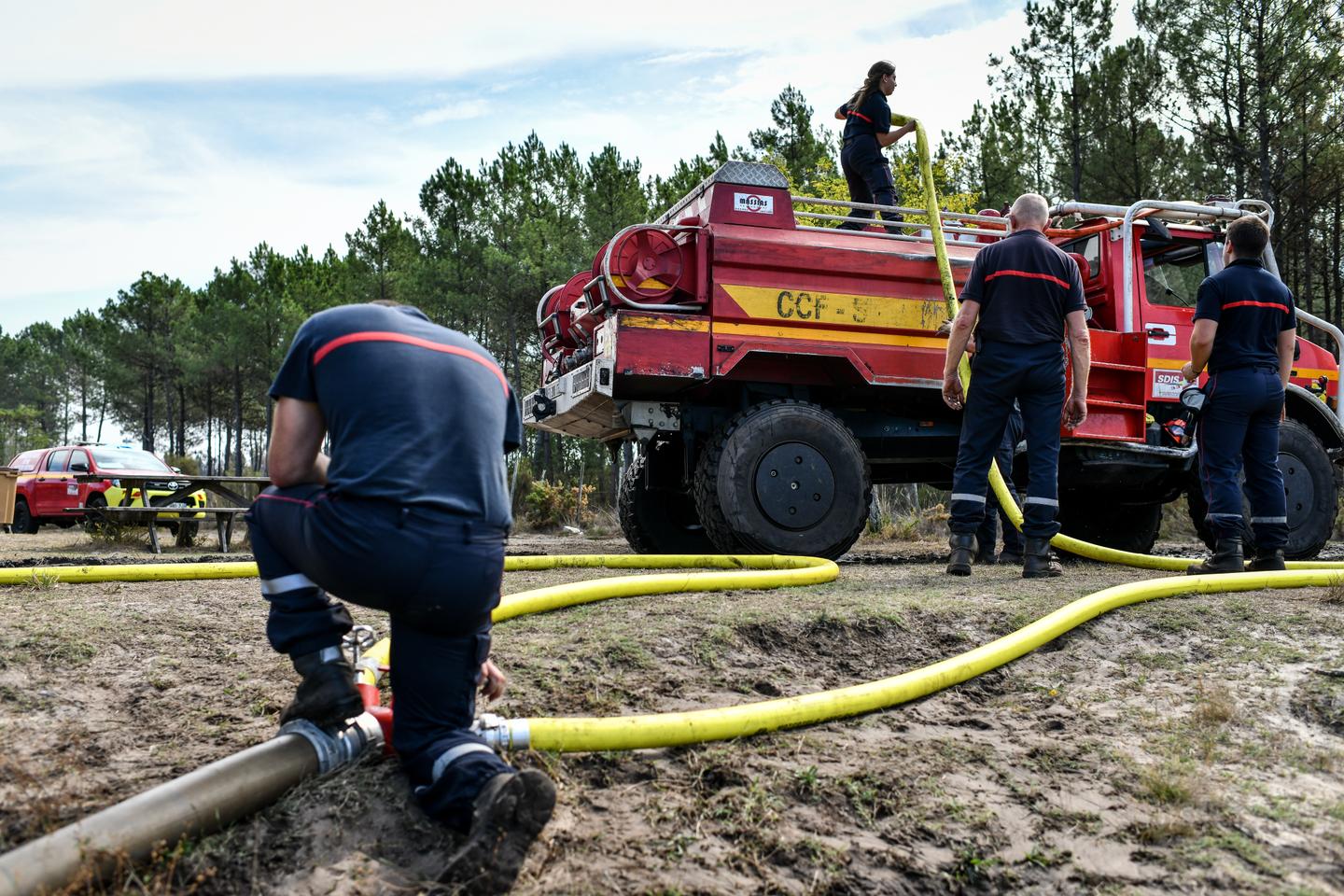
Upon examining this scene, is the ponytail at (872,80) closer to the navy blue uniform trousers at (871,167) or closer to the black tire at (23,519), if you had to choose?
the navy blue uniform trousers at (871,167)

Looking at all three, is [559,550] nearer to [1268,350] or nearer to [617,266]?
[617,266]

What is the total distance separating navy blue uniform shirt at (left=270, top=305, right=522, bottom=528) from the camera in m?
2.59

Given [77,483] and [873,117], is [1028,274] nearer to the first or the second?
[873,117]

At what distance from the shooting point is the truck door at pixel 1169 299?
770 centimetres

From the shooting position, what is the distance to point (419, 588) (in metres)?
2.56

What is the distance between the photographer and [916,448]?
7863 millimetres

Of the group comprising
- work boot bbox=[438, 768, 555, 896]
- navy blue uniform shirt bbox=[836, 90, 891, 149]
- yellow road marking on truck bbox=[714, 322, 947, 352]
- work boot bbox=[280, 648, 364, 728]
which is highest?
navy blue uniform shirt bbox=[836, 90, 891, 149]

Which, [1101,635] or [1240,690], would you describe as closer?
[1240,690]

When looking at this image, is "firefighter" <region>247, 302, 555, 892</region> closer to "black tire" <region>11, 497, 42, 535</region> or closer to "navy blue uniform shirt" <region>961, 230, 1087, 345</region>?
"navy blue uniform shirt" <region>961, 230, 1087, 345</region>

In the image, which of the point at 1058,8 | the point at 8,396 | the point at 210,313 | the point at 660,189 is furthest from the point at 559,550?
the point at 8,396

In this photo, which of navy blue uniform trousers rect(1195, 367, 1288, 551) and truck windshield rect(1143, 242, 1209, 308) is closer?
navy blue uniform trousers rect(1195, 367, 1288, 551)

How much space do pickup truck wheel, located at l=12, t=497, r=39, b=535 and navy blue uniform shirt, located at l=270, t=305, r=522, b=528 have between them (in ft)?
58.5

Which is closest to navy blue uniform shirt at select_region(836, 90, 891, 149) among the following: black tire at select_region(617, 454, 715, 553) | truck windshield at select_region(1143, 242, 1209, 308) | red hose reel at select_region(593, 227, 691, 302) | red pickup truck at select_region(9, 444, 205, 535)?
red hose reel at select_region(593, 227, 691, 302)

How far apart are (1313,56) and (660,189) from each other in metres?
14.5
